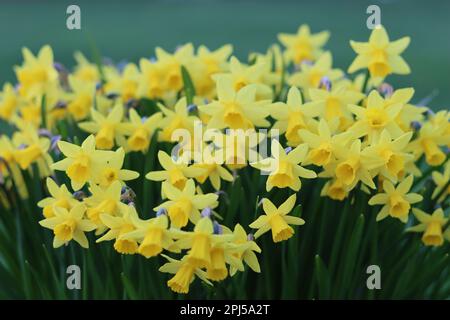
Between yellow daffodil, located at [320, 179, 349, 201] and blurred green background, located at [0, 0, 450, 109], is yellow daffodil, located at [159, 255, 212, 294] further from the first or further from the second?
blurred green background, located at [0, 0, 450, 109]

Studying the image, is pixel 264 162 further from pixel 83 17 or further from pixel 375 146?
pixel 83 17

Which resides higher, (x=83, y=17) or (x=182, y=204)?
(x=83, y=17)

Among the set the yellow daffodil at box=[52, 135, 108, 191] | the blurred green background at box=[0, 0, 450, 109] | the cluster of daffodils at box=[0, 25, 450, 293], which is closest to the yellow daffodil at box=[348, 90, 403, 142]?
the cluster of daffodils at box=[0, 25, 450, 293]

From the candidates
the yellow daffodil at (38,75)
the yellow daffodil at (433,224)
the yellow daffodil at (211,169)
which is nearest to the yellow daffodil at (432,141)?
the yellow daffodil at (433,224)

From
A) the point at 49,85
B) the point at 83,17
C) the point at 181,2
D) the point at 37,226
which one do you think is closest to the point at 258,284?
the point at 37,226

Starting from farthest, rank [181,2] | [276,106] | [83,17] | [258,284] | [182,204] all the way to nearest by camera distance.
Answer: [181,2], [83,17], [258,284], [276,106], [182,204]

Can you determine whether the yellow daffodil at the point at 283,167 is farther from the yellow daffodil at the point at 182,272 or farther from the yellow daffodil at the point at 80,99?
the yellow daffodil at the point at 80,99
